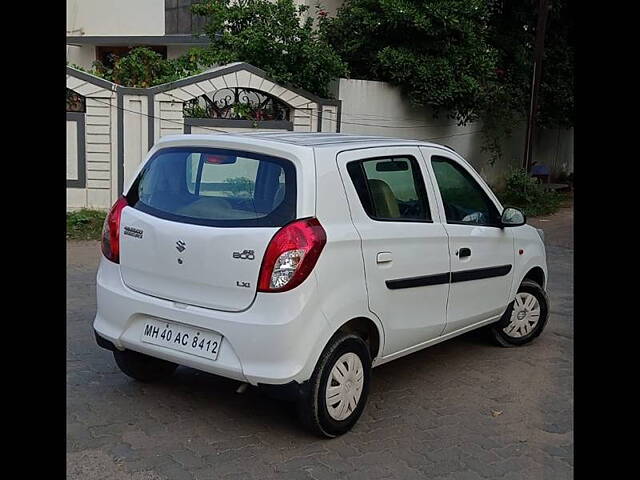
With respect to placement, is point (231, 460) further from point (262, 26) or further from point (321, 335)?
point (262, 26)

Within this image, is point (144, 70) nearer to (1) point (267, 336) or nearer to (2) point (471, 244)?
(2) point (471, 244)

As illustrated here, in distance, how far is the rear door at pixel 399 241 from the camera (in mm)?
4223

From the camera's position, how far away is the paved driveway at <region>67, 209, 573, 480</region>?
3.80 metres

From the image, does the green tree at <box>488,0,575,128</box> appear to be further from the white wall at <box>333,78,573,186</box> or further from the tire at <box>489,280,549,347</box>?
the tire at <box>489,280,549,347</box>

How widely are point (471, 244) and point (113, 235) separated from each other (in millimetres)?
2325

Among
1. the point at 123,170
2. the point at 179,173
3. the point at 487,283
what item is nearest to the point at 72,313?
the point at 179,173

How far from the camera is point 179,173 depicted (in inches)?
171

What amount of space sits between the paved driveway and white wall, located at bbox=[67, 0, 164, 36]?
12151 mm

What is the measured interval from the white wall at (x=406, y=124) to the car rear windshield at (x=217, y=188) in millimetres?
8255

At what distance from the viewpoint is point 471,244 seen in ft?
16.4

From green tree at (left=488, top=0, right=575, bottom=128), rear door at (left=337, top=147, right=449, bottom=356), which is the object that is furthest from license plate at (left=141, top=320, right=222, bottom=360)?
green tree at (left=488, top=0, right=575, bottom=128)

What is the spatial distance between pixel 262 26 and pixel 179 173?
8.20 meters
